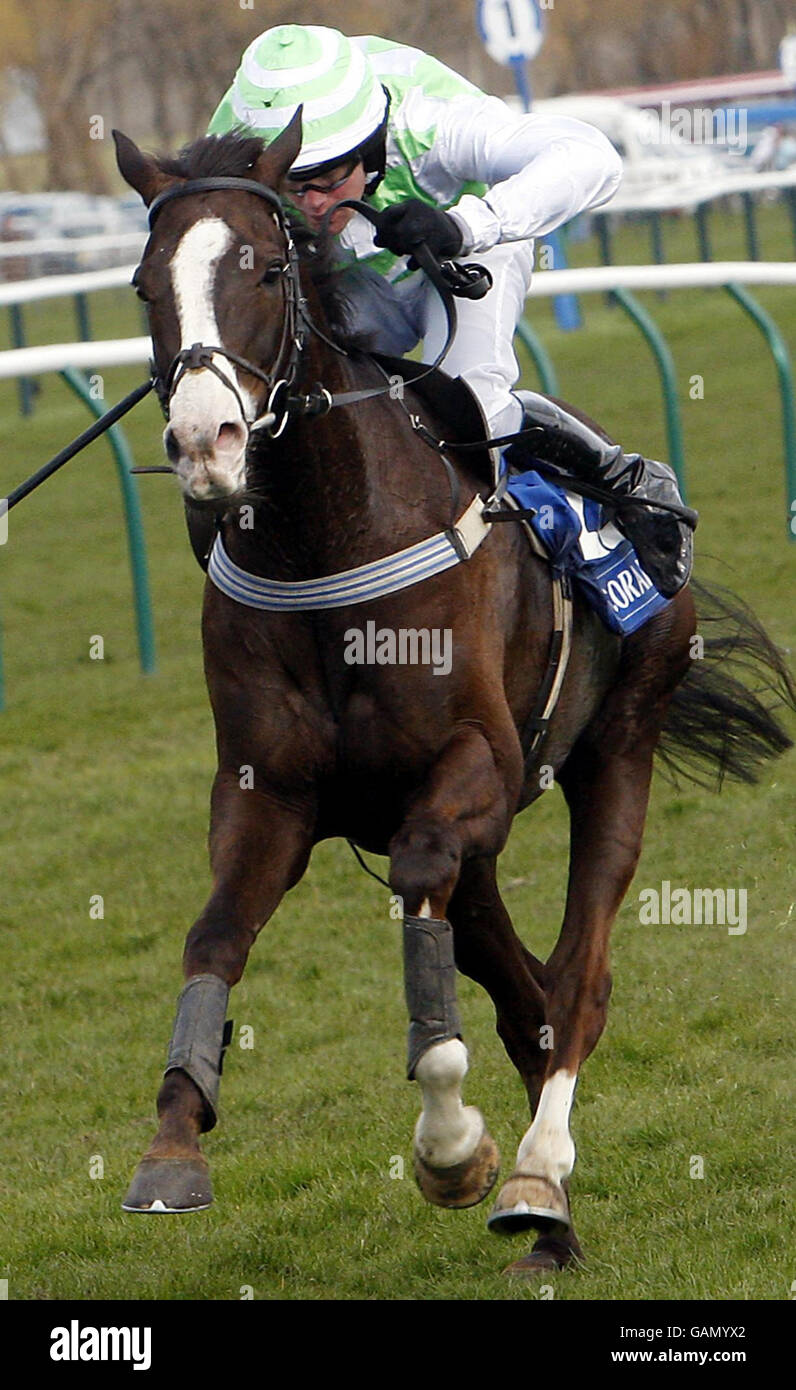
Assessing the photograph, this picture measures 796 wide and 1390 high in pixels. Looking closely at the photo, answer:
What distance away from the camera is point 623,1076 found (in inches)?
193

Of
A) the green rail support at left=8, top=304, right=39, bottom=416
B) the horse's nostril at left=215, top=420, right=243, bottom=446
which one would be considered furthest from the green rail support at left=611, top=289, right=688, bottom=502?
the horse's nostril at left=215, top=420, right=243, bottom=446

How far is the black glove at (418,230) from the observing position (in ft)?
12.0

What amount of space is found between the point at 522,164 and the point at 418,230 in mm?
379

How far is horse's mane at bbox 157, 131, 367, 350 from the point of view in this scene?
11.1 ft

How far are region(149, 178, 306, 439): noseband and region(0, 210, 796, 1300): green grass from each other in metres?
1.57

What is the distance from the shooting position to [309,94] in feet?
12.0

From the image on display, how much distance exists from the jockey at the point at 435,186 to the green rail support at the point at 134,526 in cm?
395

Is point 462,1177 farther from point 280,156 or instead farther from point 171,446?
point 280,156

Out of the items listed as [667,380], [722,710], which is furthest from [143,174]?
[667,380]

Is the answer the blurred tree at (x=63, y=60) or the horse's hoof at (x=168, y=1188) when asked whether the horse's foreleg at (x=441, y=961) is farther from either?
the blurred tree at (x=63, y=60)

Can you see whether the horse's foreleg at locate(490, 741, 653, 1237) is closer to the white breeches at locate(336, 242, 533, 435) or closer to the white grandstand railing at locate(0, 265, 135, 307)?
the white breeches at locate(336, 242, 533, 435)

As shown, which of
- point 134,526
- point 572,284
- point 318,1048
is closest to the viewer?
point 318,1048

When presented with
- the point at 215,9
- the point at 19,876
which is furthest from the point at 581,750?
the point at 215,9
